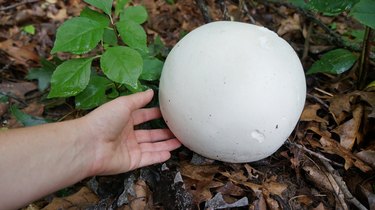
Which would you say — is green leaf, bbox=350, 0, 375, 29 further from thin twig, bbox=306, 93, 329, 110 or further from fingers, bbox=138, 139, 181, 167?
fingers, bbox=138, 139, 181, 167

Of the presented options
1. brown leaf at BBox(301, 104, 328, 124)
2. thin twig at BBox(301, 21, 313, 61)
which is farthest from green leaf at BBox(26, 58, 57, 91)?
thin twig at BBox(301, 21, 313, 61)

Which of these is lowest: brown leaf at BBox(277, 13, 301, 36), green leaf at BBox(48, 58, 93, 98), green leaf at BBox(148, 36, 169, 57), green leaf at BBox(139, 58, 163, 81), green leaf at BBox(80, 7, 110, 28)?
brown leaf at BBox(277, 13, 301, 36)

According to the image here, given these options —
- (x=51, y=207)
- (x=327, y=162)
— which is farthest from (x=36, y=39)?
(x=327, y=162)

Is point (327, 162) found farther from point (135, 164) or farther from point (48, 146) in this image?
point (48, 146)

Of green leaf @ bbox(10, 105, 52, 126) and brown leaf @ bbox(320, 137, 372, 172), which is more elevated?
green leaf @ bbox(10, 105, 52, 126)

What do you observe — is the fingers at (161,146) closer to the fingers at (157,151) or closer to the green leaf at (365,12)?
the fingers at (157,151)
